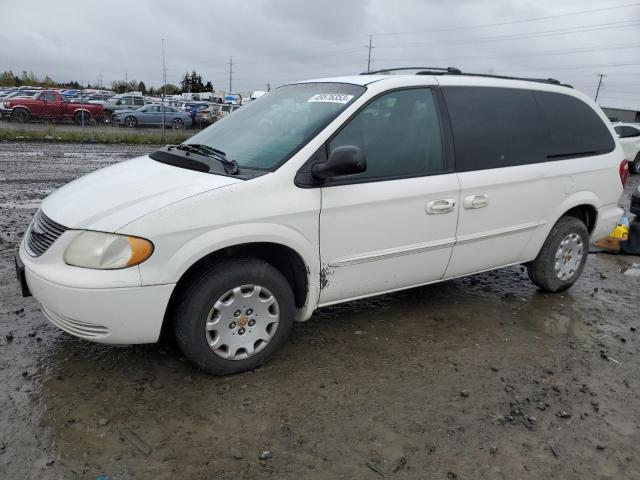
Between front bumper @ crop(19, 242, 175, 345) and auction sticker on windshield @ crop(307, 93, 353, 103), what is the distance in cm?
171

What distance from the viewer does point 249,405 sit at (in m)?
3.07

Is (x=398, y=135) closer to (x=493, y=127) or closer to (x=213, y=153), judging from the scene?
(x=493, y=127)

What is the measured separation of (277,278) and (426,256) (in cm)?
122

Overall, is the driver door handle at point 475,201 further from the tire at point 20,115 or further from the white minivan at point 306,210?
the tire at point 20,115

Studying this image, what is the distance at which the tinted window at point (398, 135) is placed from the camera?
360 centimetres

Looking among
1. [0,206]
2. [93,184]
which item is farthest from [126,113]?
[93,184]

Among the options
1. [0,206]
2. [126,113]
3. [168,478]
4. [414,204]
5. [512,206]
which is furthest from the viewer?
[126,113]

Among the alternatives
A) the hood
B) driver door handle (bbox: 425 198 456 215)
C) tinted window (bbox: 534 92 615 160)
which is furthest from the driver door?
tinted window (bbox: 534 92 615 160)

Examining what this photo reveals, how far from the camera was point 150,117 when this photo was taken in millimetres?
27859

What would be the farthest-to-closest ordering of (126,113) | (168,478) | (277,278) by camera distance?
(126,113), (277,278), (168,478)

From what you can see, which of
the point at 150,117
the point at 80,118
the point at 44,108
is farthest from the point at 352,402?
the point at 150,117

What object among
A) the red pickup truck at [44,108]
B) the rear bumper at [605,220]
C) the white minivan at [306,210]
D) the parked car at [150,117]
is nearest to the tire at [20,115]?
the red pickup truck at [44,108]

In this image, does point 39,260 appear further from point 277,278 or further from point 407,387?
point 407,387

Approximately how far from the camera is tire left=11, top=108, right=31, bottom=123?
24266mm
